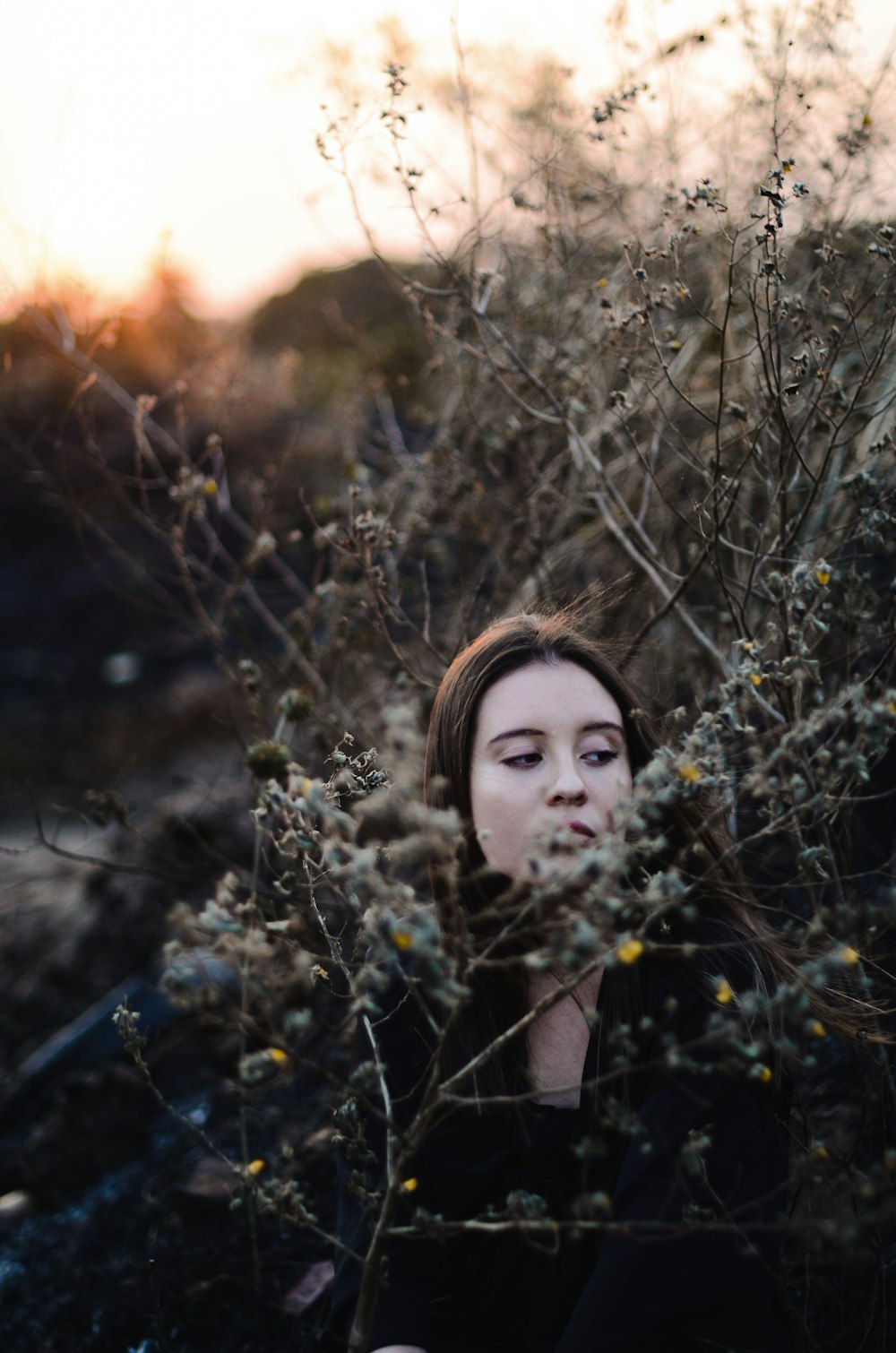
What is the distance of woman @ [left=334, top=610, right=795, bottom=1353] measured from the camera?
4.46 ft

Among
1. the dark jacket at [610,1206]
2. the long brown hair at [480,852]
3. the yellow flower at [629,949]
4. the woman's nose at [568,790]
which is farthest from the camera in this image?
the long brown hair at [480,852]

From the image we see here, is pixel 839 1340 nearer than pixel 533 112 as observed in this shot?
Yes

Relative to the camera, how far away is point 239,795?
13.8 ft

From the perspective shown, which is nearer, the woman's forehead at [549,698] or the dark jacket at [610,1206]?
the dark jacket at [610,1206]

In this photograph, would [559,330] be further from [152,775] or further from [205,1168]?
[152,775]

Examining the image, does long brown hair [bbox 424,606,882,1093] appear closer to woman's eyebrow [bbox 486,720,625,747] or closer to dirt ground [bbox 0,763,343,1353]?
woman's eyebrow [bbox 486,720,625,747]

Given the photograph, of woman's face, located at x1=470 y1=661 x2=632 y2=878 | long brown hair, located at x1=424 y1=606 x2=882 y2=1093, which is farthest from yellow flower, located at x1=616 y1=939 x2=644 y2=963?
long brown hair, located at x1=424 y1=606 x2=882 y2=1093

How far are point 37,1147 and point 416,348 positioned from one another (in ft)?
15.7

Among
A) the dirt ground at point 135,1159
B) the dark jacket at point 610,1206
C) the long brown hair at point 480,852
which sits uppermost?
the long brown hair at point 480,852

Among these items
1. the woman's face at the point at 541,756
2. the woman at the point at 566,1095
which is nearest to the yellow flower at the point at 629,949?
the woman at the point at 566,1095

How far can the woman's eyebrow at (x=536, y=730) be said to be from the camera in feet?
5.44

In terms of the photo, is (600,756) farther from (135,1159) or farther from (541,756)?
(135,1159)

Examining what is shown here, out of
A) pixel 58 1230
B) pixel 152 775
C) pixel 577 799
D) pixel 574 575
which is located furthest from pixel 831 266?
pixel 152 775

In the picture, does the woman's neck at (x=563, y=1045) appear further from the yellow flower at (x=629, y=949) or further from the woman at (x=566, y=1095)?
the yellow flower at (x=629, y=949)
